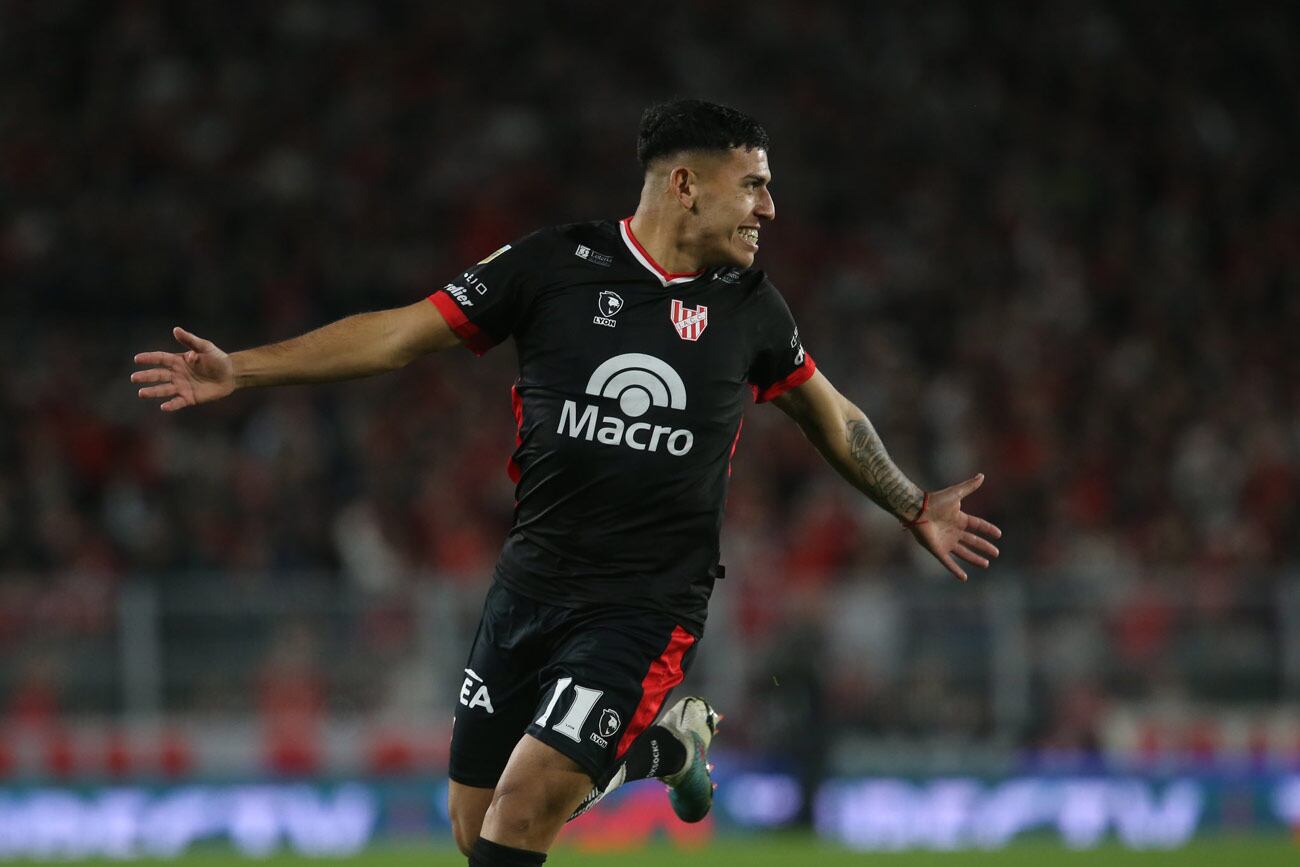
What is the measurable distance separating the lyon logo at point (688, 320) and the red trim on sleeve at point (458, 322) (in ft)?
1.85

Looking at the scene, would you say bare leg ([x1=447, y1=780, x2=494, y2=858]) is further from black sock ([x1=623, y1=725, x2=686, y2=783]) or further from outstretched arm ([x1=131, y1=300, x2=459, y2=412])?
outstretched arm ([x1=131, y1=300, x2=459, y2=412])

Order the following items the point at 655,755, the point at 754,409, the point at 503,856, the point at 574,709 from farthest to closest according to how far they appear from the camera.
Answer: the point at 754,409, the point at 655,755, the point at 574,709, the point at 503,856

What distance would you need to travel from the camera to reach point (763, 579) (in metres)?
13.9

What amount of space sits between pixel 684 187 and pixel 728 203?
15cm

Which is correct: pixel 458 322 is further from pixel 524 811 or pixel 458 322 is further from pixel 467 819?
pixel 467 819

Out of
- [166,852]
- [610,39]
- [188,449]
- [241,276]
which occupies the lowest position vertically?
[166,852]

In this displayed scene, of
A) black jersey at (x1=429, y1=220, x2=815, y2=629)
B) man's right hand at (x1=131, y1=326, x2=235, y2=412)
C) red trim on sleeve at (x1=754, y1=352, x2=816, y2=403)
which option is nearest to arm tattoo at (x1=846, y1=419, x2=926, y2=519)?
red trim on sleeve at (x1=754, y1=352, x2=816, y2=403)

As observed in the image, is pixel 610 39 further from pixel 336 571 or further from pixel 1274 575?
pixel 1274 575

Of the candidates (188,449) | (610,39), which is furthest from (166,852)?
(610,39)

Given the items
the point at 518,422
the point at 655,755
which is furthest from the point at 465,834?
the point at 518,422

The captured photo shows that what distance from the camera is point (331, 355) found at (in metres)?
5.64

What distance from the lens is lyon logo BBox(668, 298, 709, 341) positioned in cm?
593

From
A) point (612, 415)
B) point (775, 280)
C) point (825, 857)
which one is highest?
point (775, 280)

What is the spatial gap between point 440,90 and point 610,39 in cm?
210
